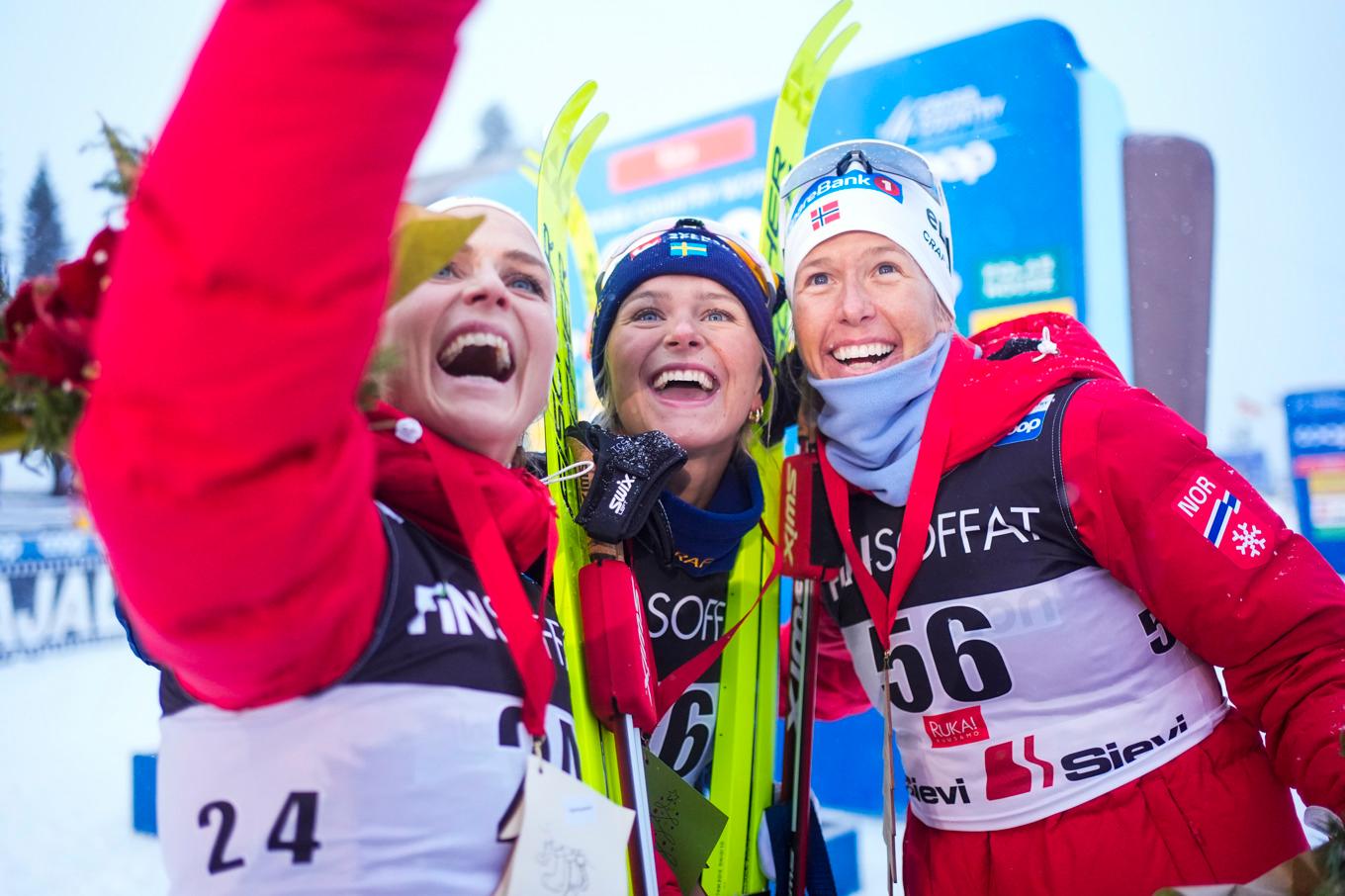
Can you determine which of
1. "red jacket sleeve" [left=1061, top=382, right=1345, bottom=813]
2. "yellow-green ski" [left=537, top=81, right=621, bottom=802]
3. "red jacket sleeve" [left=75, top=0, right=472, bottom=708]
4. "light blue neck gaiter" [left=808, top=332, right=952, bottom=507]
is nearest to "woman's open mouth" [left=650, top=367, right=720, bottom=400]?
"yellow-green ski" [left=537, top=81, right=621, bottom=802]

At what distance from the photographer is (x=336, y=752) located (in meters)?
0.89

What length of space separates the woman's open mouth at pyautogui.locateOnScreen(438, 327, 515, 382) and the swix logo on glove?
108cm

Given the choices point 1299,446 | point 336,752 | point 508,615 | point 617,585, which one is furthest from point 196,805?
point 1299,446

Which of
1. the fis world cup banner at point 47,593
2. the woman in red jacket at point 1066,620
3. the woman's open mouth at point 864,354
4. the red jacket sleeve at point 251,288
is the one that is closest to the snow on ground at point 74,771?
the fis world cup banner at point 47,593

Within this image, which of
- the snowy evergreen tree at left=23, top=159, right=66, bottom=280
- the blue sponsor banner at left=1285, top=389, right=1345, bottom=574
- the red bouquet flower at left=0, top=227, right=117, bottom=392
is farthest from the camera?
the blue sponsor banner at left=1285, top=389, right=1345, bottom=574

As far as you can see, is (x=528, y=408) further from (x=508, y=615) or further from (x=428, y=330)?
(x=508, y=615)

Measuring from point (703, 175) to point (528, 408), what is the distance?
4.37m

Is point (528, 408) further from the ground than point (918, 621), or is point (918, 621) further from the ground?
point (528, 408)

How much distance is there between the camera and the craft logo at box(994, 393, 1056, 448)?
1583 millimetres

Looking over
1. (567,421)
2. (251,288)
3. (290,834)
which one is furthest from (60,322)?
(567,421)

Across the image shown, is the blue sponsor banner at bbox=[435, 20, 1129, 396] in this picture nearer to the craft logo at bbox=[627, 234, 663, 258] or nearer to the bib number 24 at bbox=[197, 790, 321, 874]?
the craft logo at bbox=[627, 234, 663, 258]

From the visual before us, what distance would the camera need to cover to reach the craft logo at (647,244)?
2041 mm

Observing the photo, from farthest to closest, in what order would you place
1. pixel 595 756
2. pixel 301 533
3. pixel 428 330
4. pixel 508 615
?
pixel 595 756, pixel 428 330, pixel 508 615, pixel 301 533

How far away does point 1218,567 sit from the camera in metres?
1.41
